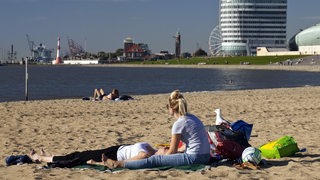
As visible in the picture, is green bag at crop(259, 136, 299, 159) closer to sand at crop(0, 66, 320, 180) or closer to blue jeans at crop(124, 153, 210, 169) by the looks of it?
sand at crop(0, 66, 320, 180)

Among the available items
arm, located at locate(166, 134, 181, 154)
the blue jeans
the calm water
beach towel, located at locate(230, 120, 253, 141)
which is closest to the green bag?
beach towel, located at locate(230, 120, 253, 141)

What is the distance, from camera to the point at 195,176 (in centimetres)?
695

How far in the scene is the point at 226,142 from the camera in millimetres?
7867

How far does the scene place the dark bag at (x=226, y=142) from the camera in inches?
309

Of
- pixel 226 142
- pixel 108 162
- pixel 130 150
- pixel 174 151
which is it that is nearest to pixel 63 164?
pixel 108 162

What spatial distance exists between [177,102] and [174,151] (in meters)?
0.77

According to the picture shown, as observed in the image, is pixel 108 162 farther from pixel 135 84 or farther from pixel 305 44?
pixel 305 44

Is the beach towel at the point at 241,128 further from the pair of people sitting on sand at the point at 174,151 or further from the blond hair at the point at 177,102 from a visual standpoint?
the blond hair at the point at 177,102

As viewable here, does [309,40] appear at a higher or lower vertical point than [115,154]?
higher

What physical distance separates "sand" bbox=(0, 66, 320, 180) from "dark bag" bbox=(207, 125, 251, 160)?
0.43 m

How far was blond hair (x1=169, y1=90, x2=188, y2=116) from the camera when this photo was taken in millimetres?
6766

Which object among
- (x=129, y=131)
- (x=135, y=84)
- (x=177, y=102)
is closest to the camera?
(x=177, y=102)

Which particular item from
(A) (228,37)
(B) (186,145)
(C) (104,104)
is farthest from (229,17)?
(B) (186,145)

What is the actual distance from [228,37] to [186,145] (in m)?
180
